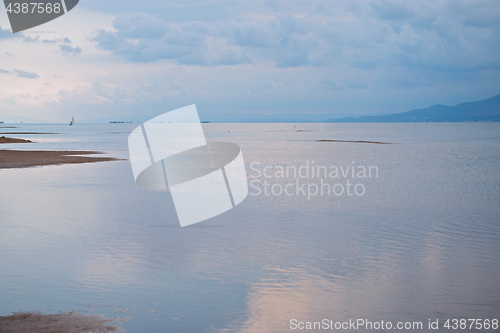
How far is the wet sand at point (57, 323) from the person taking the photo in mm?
7266

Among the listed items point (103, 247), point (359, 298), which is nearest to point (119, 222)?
point (103, 247)

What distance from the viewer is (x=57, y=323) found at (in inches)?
297

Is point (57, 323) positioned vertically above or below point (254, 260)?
above

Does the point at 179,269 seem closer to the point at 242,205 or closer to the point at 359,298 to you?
the point at 359,298

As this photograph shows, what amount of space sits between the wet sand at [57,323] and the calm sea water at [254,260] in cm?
28

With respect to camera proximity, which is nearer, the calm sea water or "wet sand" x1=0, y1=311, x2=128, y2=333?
"wet sand" x1=0, y1=311, x2=128, y2=333

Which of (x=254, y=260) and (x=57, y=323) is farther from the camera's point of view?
(x=254, y=260)

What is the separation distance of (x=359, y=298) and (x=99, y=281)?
5492 mm

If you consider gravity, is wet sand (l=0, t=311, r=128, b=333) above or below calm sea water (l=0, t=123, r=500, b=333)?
above

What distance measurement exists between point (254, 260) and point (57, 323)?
17.2 feet

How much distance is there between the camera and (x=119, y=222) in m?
16.3

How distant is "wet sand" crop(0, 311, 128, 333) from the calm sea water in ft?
0.92

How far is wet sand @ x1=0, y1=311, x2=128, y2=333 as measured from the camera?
7.27m

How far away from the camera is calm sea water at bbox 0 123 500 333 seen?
8.46 metres
